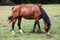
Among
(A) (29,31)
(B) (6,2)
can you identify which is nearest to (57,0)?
(B) (6,2)

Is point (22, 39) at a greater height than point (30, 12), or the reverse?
point (30, 12)

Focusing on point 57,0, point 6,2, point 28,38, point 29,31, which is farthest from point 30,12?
point 57,0

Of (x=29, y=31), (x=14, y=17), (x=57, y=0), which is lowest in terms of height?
(x=57, y=0)

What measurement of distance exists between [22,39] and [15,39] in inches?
12.1

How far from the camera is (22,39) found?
10.0 metres

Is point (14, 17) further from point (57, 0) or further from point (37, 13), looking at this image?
point (57, 0)

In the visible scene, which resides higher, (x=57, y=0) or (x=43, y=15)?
(x=43, y=15)

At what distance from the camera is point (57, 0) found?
149 ft

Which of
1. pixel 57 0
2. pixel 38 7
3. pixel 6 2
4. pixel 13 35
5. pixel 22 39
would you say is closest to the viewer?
pixel 22 39

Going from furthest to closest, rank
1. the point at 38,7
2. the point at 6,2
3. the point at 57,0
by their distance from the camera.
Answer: the point at 57,0 → the point at 6,2 → the point at 38,7

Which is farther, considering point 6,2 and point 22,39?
point 6,2

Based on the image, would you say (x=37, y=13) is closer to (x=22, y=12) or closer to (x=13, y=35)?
(x=22, y=12)

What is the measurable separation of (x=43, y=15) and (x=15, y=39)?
2.10m

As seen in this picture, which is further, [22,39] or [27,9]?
[27,9]
